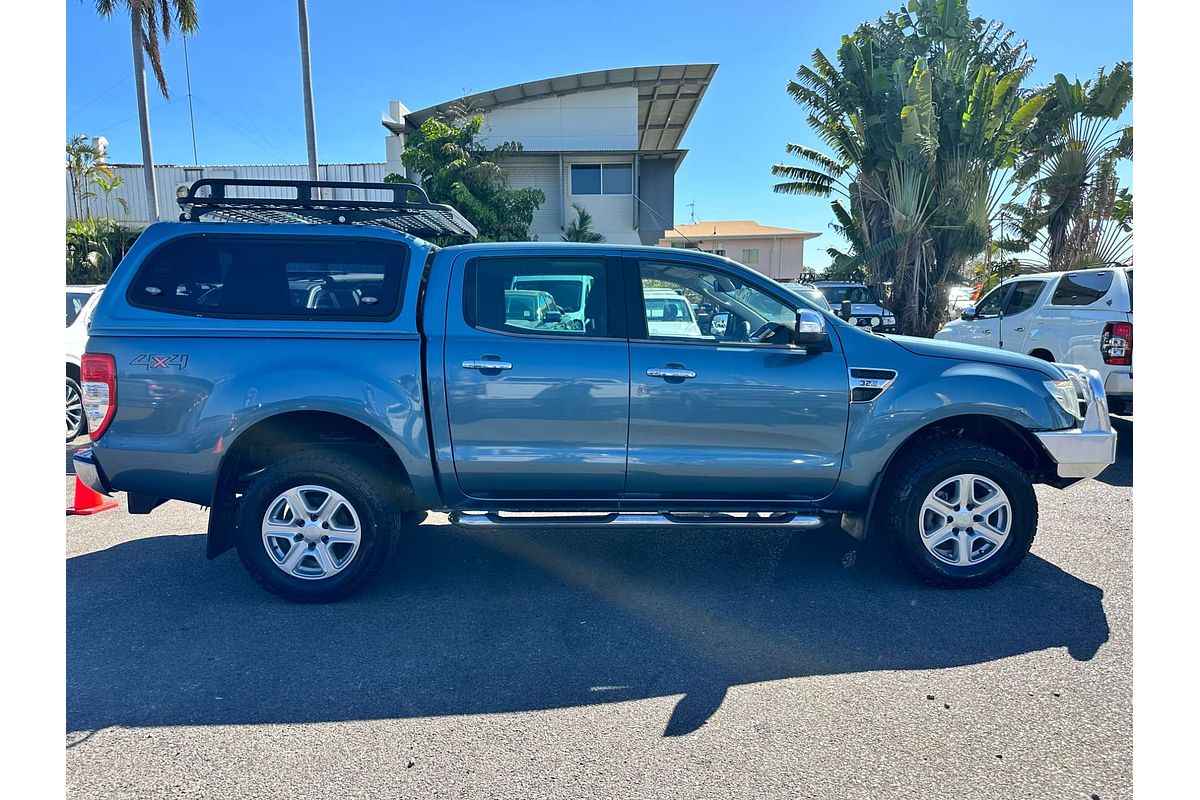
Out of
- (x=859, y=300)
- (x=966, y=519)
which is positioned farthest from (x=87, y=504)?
(x=859, y=300)

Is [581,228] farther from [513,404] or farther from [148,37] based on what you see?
[513,404]

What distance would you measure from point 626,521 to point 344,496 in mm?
1555

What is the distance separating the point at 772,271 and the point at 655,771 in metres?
45.4

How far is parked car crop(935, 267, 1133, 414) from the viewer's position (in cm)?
719

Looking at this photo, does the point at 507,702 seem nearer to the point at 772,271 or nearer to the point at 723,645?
the point at 723,645

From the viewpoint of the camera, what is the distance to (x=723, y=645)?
361cm

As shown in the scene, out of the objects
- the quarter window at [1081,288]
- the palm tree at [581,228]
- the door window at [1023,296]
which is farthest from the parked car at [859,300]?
the quarter window at [1081,288]

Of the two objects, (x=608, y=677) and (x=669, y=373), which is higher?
(x=669, y=373)

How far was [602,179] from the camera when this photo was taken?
24.9 metres

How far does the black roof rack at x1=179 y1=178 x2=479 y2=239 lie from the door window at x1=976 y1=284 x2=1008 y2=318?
771 cm

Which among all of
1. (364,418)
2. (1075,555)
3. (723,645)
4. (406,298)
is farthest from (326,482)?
(1075,555)

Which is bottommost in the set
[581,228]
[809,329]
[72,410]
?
[72,410]

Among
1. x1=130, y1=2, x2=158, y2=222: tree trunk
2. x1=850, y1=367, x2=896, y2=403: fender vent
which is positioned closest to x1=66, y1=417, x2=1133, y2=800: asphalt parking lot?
x1=850, y1=367, x2=896, y2=403: fender vent

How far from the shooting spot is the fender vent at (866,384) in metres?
4.06
